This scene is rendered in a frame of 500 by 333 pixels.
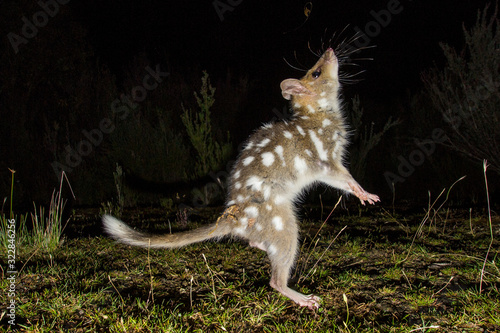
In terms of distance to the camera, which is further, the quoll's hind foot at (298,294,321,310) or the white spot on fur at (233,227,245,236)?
the white spot on fur at (233,227,245,236)

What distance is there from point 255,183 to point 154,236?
90 cm

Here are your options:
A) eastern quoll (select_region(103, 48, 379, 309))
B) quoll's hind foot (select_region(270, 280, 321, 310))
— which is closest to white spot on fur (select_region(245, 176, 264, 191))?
eastern quoll (select_region(103, 48, 379, 309))

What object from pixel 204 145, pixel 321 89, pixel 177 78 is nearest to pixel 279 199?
pixel 321 89

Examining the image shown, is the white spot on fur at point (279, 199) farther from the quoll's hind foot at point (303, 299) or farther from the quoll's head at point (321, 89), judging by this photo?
the quoll's head at point (321, 89)

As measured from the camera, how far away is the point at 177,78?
10578mm

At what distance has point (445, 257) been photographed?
3273 millimetres

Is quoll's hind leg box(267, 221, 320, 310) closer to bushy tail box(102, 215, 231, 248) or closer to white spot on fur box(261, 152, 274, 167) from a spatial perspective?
bushy tail box(102, 215, 231, 248)

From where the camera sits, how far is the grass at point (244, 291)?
91.0 inches

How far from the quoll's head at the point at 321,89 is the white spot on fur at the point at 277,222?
139 centimetres

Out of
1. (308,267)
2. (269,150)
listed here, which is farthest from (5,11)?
(308,267)

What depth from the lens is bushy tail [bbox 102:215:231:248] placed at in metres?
2.88

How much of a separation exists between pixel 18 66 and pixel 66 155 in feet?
9.81

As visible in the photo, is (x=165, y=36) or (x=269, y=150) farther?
(x=165, y=36)

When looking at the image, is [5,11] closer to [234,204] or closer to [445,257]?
[234,204]
